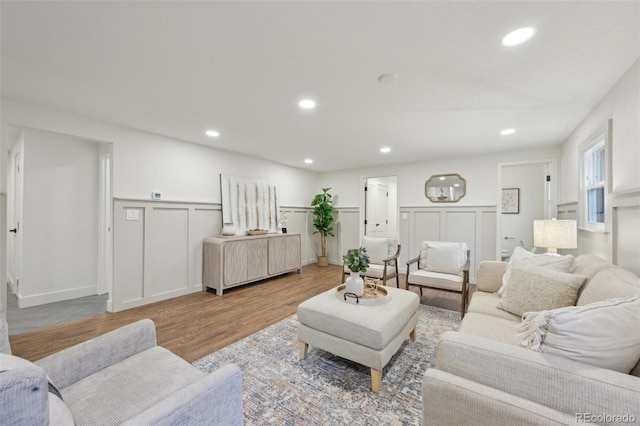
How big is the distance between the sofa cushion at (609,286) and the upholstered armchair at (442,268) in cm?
137

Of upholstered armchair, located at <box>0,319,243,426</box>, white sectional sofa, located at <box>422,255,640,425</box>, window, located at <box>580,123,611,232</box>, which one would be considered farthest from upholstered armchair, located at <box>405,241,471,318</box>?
upholstered armchair, located at <box>0,319,243,426</box>

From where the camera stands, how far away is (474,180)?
15.1 feet

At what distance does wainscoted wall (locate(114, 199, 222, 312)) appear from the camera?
126 inches

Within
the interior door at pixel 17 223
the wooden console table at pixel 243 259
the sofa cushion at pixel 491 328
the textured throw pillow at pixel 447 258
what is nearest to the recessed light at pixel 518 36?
the sofa cushion at pixel 491 328

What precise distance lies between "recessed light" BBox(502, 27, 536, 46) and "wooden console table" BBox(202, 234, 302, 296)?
373 centimetres

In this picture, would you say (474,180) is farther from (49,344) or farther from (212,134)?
(49,344)

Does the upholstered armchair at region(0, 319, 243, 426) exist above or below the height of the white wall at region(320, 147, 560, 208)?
below

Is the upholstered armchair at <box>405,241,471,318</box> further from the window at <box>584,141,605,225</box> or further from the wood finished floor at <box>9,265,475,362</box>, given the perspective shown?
the window at <box>584,141,605,225</box>

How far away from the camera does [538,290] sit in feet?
5.76

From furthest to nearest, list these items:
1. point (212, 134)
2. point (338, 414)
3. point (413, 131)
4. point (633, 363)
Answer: point (212, 134) < point (413, 131) < point (338, 414) < point (633, 363)

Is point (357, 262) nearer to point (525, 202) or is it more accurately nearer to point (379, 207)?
point (379, 207)

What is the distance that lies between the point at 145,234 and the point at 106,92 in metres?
1.81

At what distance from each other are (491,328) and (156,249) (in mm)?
3864

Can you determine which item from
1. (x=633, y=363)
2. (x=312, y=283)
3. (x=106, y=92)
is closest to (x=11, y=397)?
(x=633, y=363)
